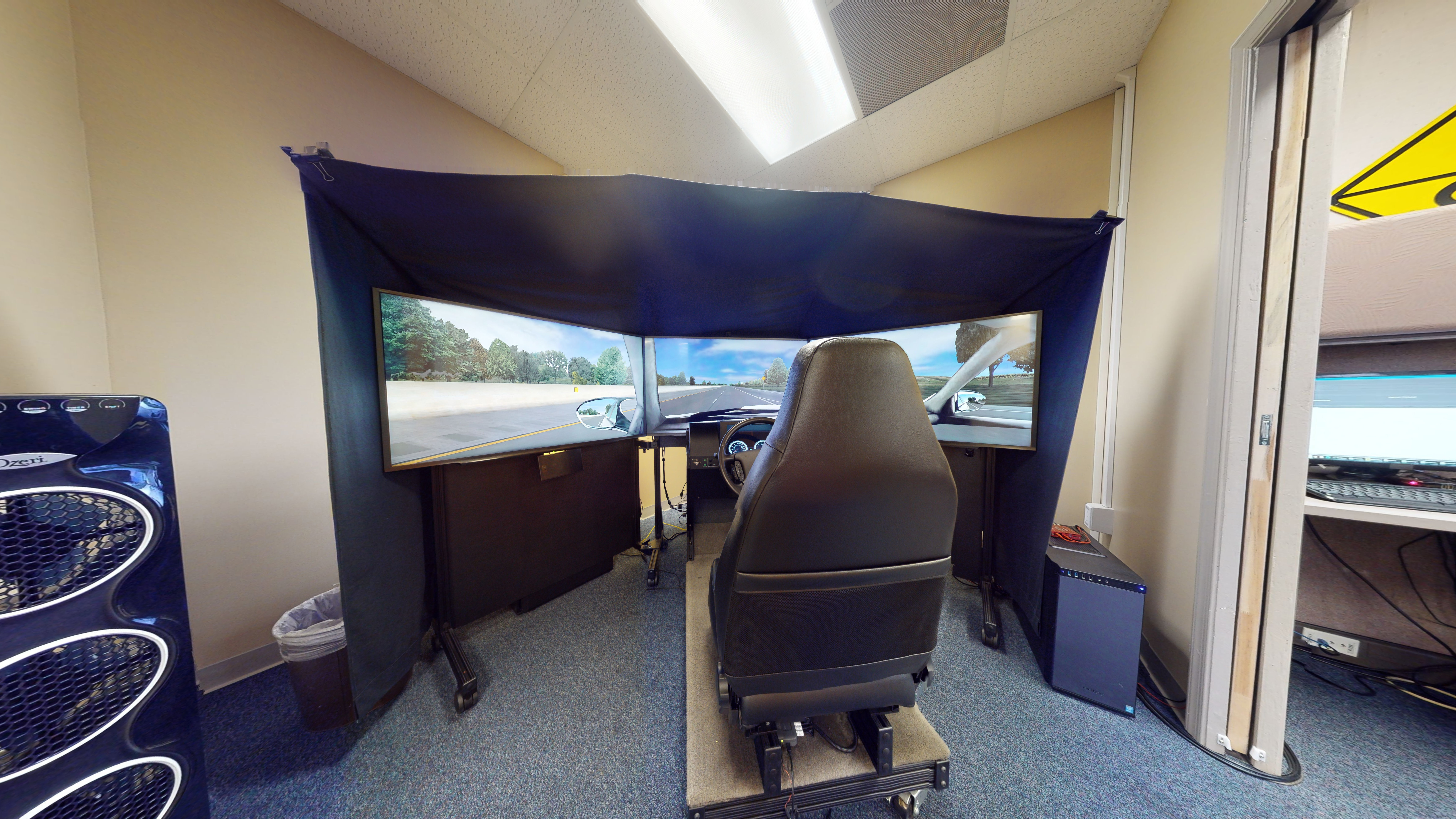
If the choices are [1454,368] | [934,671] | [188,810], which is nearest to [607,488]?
[188,810]

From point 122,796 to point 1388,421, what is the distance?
11.3 feet

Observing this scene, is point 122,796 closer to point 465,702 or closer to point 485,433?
point 465,702

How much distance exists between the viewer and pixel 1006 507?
1828mm

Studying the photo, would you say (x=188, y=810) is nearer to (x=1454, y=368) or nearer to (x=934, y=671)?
(x=934, y=671)

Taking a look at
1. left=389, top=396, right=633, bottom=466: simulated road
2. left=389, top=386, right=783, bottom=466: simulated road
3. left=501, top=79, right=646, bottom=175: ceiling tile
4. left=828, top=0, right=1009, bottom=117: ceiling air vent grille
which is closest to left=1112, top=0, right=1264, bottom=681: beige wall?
left=828, top=0, right=1009, bottom=117: ceiling air vent grille

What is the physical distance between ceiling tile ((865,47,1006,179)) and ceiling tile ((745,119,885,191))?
7 cm

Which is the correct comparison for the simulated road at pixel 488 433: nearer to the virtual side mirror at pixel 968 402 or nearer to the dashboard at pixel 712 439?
the dashboard at pixel 712 439

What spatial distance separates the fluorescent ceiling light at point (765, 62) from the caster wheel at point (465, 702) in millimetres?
2795

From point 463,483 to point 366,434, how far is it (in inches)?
16.9

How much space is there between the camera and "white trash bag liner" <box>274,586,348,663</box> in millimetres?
1179

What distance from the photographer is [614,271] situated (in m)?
1.70

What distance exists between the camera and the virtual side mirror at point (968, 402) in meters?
1.99

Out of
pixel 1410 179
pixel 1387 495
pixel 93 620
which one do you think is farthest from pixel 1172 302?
pixel 93 620

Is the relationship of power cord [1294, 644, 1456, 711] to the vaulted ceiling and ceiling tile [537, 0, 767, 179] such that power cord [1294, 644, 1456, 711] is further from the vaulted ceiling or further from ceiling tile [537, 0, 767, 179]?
ceiling tile [537, 0, 767, 179]
